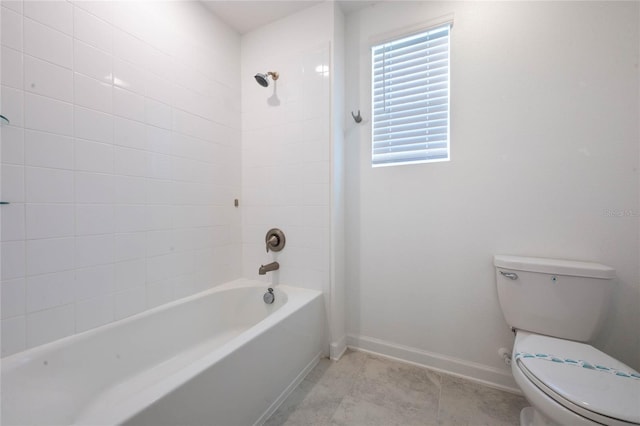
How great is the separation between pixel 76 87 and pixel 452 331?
2.38 metres

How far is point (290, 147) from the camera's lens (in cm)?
182

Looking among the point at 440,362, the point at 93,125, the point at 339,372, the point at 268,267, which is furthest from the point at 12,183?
the point at 440,362

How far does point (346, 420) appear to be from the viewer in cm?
119

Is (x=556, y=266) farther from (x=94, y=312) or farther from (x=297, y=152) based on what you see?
(x=94, y=312)

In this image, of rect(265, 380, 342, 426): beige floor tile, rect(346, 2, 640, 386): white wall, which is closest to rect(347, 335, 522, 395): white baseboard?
rect(346, 2, 640, 386): white wall

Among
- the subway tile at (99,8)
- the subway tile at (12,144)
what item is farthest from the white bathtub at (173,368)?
the subway tile at (99,8)

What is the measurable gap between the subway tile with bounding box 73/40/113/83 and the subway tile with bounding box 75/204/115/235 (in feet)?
2.07

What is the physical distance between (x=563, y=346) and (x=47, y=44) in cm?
258

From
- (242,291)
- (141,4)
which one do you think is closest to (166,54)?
(141,4)

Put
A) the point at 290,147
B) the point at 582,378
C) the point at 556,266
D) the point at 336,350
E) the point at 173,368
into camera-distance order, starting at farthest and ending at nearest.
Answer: the point at 290,147
the point at 336,350
the point at 173,368
the point at 556,266
the point at 582,378

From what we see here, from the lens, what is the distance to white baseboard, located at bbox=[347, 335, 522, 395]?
55.3 inches

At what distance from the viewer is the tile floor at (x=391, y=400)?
1.20 meters

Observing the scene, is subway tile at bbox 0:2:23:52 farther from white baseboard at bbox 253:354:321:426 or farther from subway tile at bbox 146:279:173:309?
white baseboard at bbox 253:354:321:426

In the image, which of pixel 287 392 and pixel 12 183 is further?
pixel 287 392
